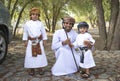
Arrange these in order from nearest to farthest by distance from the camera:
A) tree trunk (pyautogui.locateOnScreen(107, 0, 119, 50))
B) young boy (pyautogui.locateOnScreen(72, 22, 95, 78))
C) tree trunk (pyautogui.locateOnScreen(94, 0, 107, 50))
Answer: young boy (pyautogui.locateOnScreen(72, 22, 95, 78)), tree trunk (pyautogui.locateOnScreen(107, 0, 119, 50)), tree trunk (pyautogui.locateOnScreen(94, 0, 107, 50))

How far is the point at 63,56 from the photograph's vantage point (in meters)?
5.60

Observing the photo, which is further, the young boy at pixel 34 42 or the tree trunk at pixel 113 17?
the tree trunk at pixel 113 17

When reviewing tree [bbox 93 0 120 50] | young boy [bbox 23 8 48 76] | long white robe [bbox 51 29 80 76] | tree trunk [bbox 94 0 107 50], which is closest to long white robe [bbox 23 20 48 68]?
young boy [bbox 23 8 48 76]

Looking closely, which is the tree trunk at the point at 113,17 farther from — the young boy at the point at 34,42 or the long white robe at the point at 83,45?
the young boy at the point at 34,42

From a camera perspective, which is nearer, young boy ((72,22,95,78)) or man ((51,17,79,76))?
young boy ((72,22,95,78))

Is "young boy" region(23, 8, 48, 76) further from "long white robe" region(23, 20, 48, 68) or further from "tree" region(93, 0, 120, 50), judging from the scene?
"tree" region(93, 0, 120, 50)

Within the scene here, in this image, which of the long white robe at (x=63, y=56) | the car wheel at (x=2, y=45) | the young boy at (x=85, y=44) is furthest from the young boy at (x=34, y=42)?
the car wheel at (x=2, y=45)

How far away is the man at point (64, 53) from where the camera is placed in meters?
5.59

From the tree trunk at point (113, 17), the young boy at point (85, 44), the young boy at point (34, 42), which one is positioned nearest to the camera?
the young boy at point (85, 44)

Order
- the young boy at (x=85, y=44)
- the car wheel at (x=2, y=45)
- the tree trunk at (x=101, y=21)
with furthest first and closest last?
the tree trunk at (x=101, y=21) < the car wheel at (x=2, y=45) < the young boy at (x=85, y=44)

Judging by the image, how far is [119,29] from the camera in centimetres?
1000

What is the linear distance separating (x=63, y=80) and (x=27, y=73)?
0.93 metres

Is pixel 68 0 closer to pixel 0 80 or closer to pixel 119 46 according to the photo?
pixel 119 46

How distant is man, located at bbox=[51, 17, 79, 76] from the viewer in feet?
18.3
